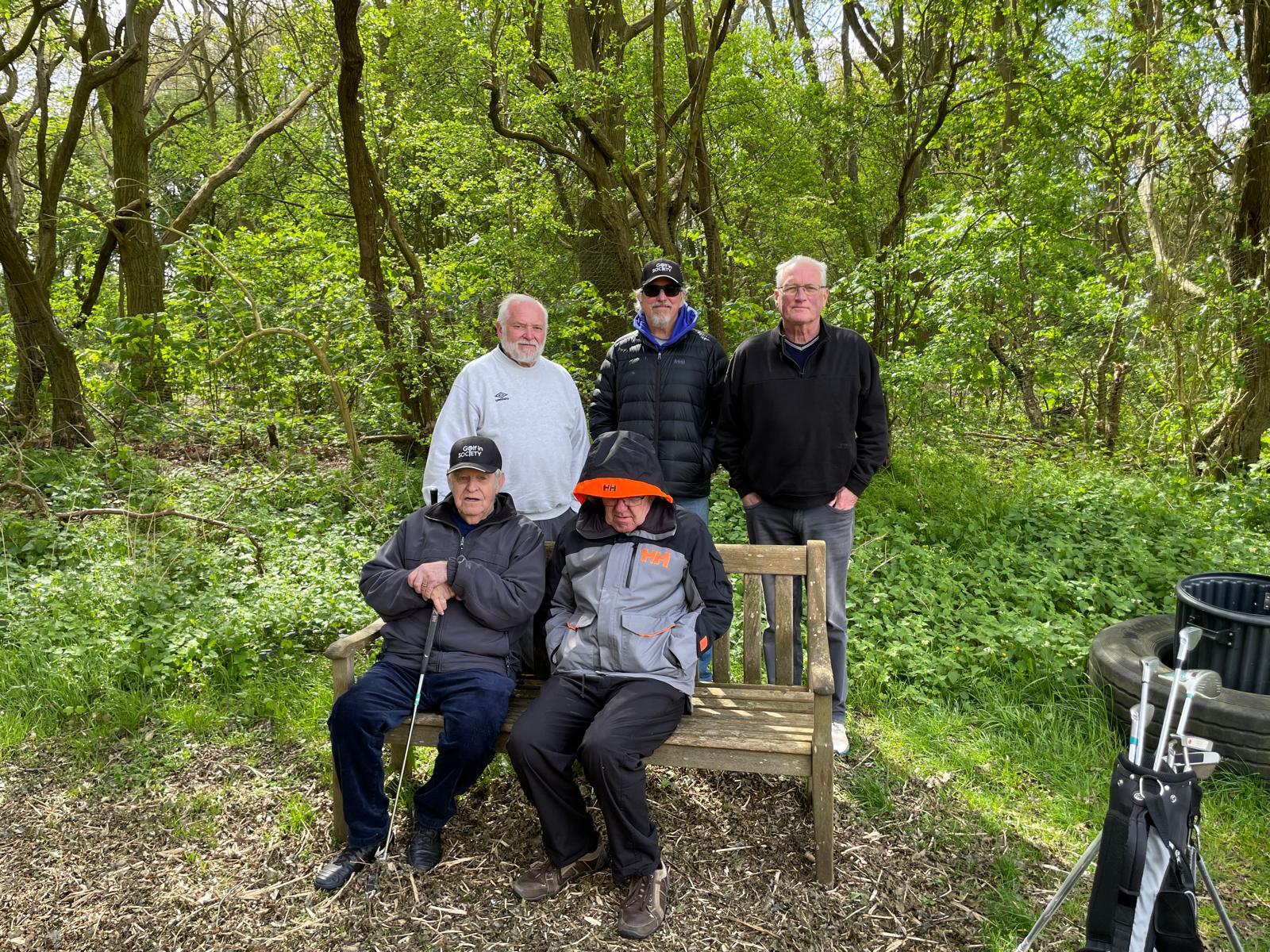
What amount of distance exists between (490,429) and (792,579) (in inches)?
57.7

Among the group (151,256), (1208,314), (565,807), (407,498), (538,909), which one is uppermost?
A: (151,256)

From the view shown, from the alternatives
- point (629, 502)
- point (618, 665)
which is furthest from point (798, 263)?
point (618, 665)

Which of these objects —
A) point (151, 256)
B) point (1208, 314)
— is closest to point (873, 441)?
point (1208, 314)

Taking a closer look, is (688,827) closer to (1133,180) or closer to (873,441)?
(873,441)

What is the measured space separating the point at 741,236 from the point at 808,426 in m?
7.90

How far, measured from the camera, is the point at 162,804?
3562 mm

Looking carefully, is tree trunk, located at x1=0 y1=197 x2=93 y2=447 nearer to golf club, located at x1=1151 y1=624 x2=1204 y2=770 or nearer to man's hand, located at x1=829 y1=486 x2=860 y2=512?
man's hand, located at x1=829 y1=486 x2=860 y2=512

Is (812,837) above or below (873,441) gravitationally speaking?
below

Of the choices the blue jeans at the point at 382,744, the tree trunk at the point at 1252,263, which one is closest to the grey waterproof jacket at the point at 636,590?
the blue jeans at the point at 382,744

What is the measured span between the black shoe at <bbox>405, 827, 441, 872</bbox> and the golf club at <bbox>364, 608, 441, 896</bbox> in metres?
0.09

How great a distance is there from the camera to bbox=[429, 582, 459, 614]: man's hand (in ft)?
10.5

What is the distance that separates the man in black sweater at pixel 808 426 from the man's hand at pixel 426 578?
143cm

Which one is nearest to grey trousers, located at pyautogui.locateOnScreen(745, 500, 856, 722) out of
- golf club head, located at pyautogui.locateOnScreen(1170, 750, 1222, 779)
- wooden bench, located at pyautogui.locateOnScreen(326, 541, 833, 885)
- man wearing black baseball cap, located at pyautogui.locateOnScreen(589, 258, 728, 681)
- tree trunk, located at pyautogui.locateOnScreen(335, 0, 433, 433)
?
wooden bench, located at pyautogui.locateOnScreen(326, 541, 833, 885)

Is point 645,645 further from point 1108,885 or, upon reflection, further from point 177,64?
point 177,64
